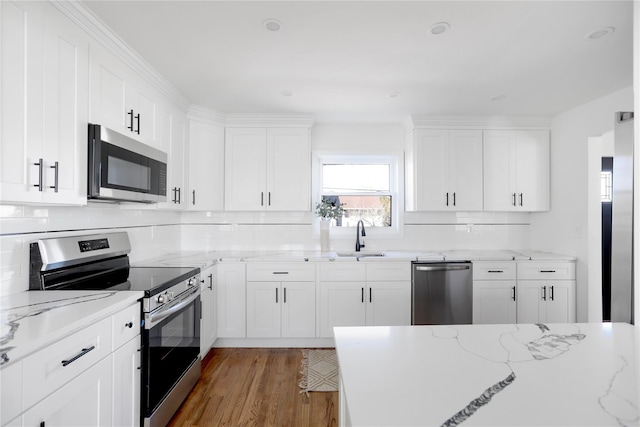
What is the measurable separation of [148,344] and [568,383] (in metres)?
1.88

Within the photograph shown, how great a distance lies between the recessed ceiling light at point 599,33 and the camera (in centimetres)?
187

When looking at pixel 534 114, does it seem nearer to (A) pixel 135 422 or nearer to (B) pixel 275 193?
(B) pixel 275 193

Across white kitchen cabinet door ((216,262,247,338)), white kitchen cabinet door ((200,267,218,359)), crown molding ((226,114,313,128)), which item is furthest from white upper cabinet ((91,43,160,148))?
white kitchen cabinet door ((216,262,247,338))

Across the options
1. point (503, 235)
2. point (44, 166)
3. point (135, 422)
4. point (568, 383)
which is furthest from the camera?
point (503, 235)

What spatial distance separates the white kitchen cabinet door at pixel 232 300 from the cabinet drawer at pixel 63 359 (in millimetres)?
1672

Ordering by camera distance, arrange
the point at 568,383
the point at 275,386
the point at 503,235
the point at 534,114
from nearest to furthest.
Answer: the point at 568,383
the point at 275,386
the point at 534,114
the point at 503,235

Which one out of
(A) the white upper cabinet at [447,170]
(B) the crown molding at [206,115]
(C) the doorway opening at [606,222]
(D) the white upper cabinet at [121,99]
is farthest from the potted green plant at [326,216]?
(C) the doorway opening at [606,222]

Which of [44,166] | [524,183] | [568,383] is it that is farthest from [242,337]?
[524,183]

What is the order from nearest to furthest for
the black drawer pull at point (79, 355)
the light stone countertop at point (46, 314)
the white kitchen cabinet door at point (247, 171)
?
the light stone countertop at point (46, 314)
the black drawer pull at point (79, 355)
the white kitchen cabinet door at point (247, 171)

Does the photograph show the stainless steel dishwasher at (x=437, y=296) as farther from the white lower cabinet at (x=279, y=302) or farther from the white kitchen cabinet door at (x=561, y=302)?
the white lower cabinet at (x=279, y=302)

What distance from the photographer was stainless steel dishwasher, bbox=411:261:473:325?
10.3ft

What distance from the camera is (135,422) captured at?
5.62 feet

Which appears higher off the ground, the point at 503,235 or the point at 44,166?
the point at 44,166

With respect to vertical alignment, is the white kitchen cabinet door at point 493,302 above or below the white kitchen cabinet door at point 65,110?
below
